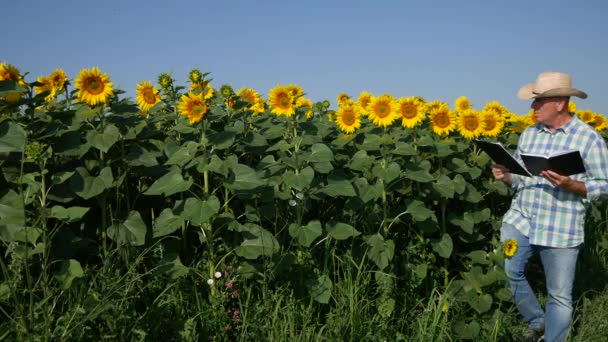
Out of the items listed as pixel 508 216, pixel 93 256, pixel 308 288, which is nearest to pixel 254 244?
pixel 308 288

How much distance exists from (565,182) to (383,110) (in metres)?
1.31

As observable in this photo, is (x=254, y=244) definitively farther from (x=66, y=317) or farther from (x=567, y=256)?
(x=567, y=256)

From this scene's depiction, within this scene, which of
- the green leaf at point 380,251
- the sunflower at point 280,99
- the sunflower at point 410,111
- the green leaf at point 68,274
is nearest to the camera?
the green leaf at point 68,274

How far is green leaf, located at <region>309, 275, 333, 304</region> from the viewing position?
11.1ft

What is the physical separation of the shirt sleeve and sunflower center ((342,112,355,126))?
5.20 feet

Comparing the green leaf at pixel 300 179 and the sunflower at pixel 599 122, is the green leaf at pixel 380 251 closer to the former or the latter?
the green leaf at pixel 300 179

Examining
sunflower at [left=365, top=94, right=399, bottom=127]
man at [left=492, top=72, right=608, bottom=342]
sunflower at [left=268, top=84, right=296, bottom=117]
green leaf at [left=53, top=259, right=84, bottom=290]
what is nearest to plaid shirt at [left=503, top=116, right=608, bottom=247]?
man at [left=492, top=72, right=608, bottom=342]

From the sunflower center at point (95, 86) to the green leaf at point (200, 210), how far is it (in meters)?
0.85

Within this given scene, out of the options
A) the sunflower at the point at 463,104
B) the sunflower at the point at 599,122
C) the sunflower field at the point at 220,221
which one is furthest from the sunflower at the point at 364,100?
the sunflower at the point at 599,122

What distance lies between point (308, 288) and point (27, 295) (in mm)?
1484

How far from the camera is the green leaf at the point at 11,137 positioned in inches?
115

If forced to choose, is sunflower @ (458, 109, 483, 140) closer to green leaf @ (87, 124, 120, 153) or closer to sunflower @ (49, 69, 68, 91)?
green leaf @ (87, 124, 120, 153)

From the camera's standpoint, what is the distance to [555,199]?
356 centimetres

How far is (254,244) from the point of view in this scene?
337cm
